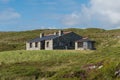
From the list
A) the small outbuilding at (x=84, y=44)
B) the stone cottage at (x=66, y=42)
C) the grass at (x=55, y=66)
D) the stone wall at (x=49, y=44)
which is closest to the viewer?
the grass at (x=55, y=66)

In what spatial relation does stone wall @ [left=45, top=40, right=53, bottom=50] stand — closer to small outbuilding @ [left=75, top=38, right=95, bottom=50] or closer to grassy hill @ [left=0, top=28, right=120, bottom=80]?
small outbuilding @ [left=75, top=38, right=95, bottom=50]

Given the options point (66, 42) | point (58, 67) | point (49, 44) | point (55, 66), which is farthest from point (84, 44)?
point (58, 67)

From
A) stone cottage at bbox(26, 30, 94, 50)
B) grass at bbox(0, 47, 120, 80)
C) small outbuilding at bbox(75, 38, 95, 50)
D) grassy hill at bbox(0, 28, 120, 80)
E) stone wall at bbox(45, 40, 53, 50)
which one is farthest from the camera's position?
stone wall at bbox(45, 40, 53, 50)

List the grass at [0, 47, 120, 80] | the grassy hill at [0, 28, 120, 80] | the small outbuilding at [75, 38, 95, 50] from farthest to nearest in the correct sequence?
the small outbuilding at [75, 38, 95, 50] → the grass at [0, 47, 120, 80] → the grassy hill at [0, 28, 120, 80]

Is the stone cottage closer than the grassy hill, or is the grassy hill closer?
the grassy hill

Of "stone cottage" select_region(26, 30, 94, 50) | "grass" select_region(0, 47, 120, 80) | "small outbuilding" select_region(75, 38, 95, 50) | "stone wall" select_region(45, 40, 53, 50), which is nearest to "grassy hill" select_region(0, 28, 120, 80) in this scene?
"grass" select_region(0, 47, 120, 80)

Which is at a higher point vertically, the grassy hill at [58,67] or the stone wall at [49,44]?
the stone wall at [49,44]

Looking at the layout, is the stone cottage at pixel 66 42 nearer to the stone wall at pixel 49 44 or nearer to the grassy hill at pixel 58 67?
the stone wall at pixel 49 44

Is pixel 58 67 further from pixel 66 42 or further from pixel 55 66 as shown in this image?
pixel 66 42

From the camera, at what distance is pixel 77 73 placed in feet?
143

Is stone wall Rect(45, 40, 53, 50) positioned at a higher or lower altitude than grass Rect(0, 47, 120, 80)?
higher

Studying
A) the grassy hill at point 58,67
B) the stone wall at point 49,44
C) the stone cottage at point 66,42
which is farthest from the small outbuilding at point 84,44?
the grassy hill at point 58,67

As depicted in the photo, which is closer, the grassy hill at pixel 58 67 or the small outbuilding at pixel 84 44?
the grassy hill at pixel 58 67

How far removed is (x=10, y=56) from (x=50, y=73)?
93.1ft
